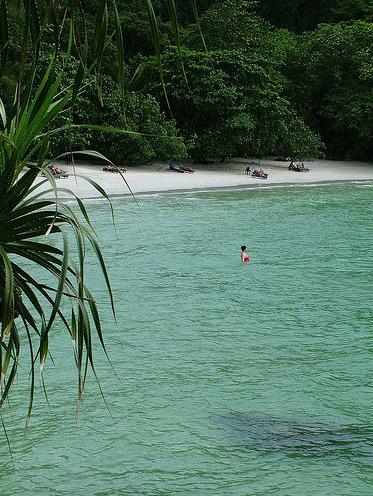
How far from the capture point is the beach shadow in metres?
7.45

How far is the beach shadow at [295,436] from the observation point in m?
7.45

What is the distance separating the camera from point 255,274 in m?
16.0

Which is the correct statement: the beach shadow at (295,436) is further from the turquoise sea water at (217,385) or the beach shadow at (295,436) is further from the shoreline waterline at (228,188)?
the shoreline waterline at (228,188)

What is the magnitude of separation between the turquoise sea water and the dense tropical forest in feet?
38.0

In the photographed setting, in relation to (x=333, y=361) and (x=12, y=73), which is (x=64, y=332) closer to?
(x=333, y=361)

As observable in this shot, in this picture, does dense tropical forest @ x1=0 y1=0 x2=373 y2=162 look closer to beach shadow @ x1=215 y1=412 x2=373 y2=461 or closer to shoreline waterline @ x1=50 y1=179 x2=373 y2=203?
shoreline waterline @ x1=50 y1=179 x2=373 y2=203

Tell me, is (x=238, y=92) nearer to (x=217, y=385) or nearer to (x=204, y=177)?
(x=204, y=177)

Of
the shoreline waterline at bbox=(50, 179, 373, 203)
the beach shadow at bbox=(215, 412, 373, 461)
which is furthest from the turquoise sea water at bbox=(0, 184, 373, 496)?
the shoreline waterline at bbox=(50, 179, 373, 203)

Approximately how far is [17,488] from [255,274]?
9585 millimetres

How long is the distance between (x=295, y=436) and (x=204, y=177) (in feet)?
71.6

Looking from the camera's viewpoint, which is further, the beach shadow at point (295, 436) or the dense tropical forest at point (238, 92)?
the dense tropical forest at point (238, 92)

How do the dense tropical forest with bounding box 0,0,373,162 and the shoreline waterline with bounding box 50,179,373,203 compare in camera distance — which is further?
the dense tropical forest with bounding box 0,0,373,162

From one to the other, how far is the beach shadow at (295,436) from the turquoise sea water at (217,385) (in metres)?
0.02

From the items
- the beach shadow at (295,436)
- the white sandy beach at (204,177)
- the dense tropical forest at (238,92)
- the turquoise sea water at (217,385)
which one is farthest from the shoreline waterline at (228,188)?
the beach shadow at (295,436)
